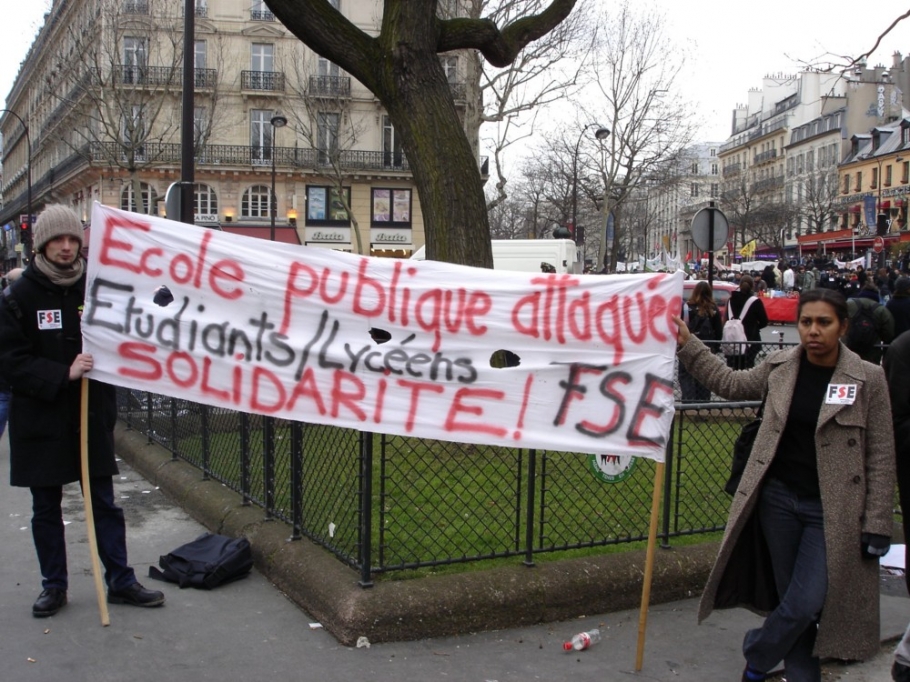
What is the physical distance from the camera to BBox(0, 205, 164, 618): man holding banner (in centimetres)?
469

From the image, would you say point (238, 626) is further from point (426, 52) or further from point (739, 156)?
point (739, 156)

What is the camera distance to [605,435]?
454cm

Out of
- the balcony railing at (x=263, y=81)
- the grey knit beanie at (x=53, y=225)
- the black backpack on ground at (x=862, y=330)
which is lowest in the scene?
the black backpack on ground at (x=862, y=330)

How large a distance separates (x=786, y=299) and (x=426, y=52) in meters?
24.9

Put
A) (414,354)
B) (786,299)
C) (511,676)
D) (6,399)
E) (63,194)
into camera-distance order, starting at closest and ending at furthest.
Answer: (511,676), (414,354), (6,399), (786,299), (63,194)

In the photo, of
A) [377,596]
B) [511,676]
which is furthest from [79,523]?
[511,676]

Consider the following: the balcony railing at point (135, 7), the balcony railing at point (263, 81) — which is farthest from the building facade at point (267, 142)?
the balcony railing at point (135, 7)

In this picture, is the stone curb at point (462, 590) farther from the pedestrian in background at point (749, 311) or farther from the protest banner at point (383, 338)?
the pedestrian in background at point (749, 311)

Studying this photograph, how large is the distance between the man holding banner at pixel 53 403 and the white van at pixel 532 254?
22435 millimetres

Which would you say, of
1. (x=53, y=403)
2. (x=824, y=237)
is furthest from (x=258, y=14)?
(x=53, y=403)

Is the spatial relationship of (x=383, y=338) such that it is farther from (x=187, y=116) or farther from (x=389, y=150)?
(x=389, y=150)

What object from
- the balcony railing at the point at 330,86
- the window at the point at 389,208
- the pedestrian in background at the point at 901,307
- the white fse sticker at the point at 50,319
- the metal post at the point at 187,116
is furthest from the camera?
the window at the point at 389,208

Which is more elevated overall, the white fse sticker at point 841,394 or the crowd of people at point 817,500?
the white fse sticker at point 841,394

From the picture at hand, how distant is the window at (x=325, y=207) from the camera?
47812 mm
